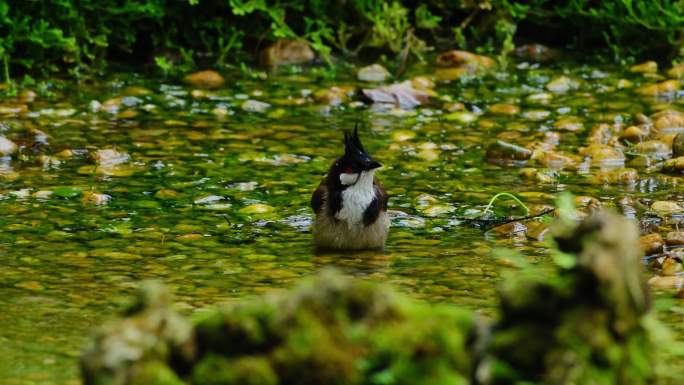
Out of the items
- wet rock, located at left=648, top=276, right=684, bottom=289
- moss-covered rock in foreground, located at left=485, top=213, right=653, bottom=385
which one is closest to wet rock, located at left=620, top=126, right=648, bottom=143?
wet rock, located at left=648, top=276, right=684, bottom=289

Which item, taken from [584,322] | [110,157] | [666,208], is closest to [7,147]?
[110,157]

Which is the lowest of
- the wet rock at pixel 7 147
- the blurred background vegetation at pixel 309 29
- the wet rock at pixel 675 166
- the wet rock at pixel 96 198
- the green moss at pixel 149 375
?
the wet rock at pixel 96 198

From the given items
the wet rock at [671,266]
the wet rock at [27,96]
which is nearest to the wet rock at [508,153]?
the wet rock at [671,266]

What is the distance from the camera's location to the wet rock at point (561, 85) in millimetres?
11489

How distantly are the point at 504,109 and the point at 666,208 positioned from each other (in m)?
3.21

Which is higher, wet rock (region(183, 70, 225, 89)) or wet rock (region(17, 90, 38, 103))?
wet rock (region(183, 70, 225, 89))

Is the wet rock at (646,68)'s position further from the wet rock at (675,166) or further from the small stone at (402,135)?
the wet rock at (675,166)

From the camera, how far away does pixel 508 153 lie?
9.05 m

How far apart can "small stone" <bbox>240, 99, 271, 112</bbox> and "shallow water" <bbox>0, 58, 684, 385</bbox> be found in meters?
Result: 0.09

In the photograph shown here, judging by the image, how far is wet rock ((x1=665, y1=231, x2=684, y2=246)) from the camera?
6781mm

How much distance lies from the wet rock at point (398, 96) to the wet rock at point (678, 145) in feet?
8.35

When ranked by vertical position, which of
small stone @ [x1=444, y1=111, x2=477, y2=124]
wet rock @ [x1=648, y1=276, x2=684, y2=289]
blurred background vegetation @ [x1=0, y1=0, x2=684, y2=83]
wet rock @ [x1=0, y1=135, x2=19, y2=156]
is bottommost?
wet rock @ [x1=648, y1=276, x2=684, y2=289]

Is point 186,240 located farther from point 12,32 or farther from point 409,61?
point 409,61

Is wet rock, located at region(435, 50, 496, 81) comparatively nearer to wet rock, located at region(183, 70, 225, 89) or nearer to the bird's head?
wet rock, located at region(183, 70, 225, 89)
